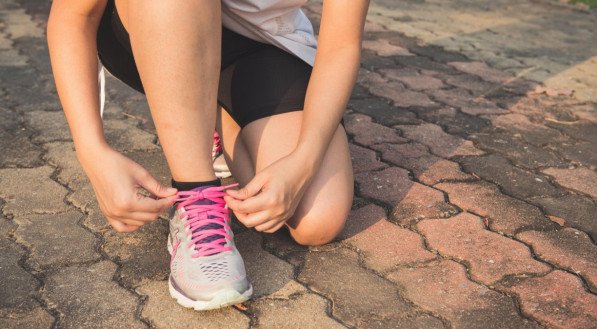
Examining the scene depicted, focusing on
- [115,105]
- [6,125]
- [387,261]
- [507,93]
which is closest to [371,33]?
[507,93]

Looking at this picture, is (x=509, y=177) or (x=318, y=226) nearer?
(x=318, y=226)

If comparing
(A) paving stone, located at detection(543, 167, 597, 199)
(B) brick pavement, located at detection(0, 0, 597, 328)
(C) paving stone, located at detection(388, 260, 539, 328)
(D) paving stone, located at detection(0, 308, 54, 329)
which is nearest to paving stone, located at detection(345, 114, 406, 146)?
(B) brick pavement, located at detection(0, 0, 597, 328)

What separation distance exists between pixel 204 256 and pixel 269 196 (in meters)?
0.20

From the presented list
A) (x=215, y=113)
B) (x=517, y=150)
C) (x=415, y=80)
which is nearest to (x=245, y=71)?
(x=215, y=113)

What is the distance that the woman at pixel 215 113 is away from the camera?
1798mm

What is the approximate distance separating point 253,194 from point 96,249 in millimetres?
486

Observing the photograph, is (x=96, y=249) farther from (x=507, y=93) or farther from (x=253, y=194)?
(x=507, y=93)

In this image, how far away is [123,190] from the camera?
1.78 m

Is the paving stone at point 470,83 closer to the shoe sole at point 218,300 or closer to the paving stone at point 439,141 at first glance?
the paving stone at point 439,141

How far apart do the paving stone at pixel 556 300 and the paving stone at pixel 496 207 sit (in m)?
0.27

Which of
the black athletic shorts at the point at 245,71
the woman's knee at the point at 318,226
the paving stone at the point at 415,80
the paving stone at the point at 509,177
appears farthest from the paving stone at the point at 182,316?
the paving stone at the point at 415,80

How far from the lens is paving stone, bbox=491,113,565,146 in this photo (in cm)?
299

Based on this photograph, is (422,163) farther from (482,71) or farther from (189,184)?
(482,71)

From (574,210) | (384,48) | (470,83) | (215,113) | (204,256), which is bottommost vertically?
(384,48)
